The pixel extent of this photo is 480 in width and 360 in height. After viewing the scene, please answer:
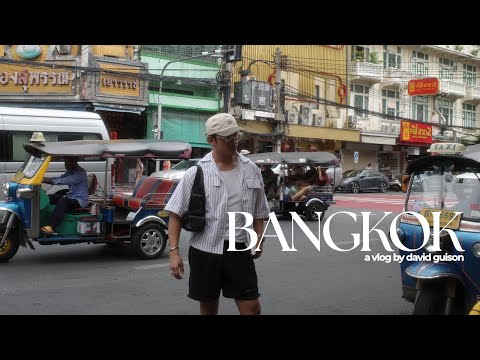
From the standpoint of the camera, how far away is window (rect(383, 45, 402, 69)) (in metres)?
39.5

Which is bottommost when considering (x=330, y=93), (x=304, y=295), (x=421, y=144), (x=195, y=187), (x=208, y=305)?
(x=304, y=295)

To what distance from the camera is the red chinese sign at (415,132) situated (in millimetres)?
38875

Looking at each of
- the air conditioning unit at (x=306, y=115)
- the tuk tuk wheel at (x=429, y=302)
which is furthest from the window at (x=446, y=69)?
the tuk tuk wheel at (x=429, y=302)

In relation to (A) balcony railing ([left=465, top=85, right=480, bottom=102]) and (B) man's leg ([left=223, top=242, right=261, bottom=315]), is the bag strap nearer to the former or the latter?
(B) man's leg ([left=223, top=242, right=261, bottom=315])

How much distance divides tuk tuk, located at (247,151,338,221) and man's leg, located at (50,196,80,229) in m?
6.77

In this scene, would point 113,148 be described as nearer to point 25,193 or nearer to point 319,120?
point 25,193

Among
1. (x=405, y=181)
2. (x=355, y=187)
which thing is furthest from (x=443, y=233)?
(x=355, y=187)

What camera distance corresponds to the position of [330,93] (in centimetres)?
3669

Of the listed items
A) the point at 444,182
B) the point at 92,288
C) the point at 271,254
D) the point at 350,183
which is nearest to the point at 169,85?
the point at 350,183

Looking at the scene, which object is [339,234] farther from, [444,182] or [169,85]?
[169,85]

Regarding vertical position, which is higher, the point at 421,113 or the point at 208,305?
the point at 421,113

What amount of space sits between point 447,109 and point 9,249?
42.6 metres

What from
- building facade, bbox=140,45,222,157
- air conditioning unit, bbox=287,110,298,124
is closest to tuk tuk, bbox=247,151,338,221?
building facade, bbox=140,45,222,157

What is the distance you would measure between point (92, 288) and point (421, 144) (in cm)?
3768
